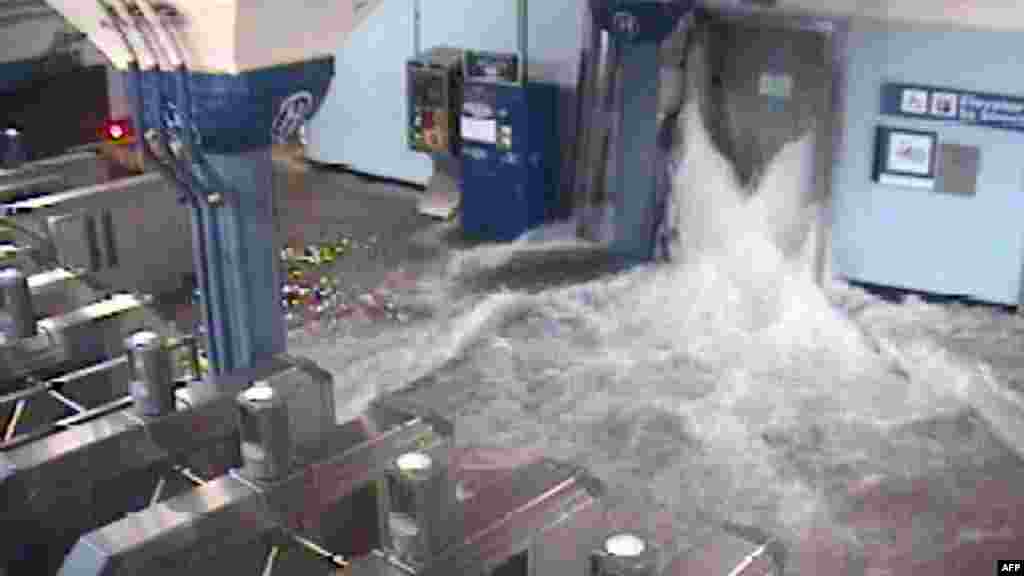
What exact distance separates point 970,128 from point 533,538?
4824 millimetres

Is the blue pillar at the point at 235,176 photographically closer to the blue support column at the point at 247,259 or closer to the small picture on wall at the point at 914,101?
the blue support column at the point at 247,259

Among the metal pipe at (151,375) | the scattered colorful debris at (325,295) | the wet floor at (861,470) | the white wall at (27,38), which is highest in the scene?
the white wall at (27,38)

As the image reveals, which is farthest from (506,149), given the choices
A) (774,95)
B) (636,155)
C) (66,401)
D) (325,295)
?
(66,401)

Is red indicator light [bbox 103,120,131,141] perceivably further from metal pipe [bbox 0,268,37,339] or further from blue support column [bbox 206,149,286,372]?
metal pipe [bbox 0,268,37,339]

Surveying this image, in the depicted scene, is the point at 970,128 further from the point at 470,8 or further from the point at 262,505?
the point at 262,505

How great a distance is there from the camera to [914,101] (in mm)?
6832

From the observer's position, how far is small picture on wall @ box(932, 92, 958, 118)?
6746mm

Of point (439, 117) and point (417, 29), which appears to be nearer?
point (439, 117)

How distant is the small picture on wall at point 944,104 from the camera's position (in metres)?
6.75

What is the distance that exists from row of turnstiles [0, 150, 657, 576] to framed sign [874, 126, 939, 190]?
14.7ft

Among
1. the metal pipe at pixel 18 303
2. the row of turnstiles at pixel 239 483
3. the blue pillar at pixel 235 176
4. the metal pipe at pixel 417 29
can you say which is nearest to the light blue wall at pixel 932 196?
the metal pipe at pixel 417 29

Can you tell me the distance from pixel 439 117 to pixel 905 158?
2.98 metres

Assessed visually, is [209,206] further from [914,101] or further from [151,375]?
[914,101]

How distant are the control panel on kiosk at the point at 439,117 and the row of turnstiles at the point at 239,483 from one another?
15.3 ft
